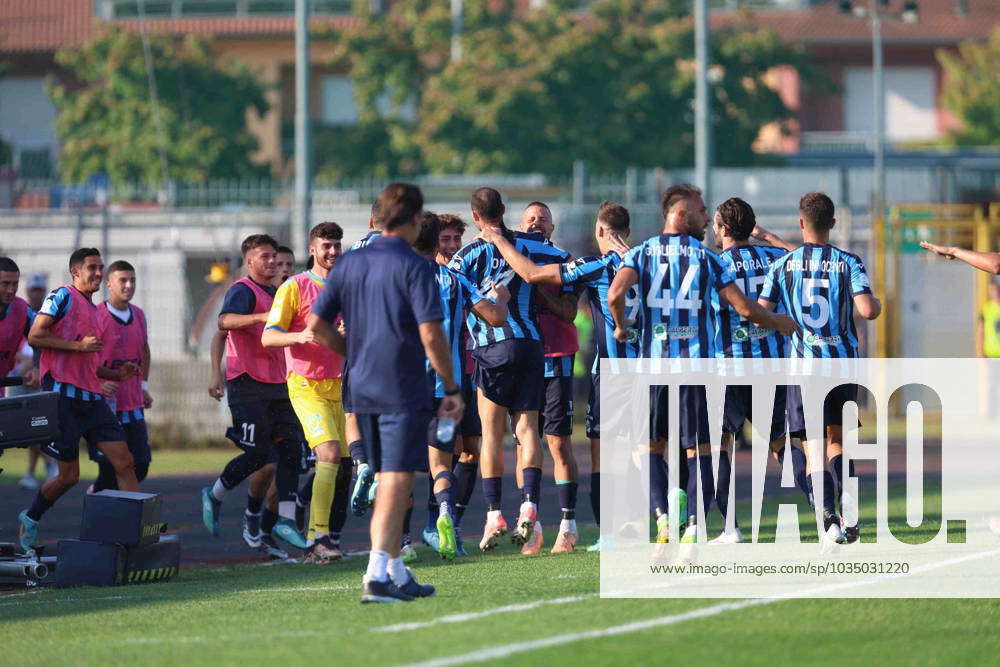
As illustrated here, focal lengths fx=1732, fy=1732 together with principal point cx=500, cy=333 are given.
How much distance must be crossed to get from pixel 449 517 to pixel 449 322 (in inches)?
47.4

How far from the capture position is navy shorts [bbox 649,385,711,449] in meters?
10.1

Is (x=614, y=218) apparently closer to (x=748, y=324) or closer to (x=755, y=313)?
(x=748, y=324)

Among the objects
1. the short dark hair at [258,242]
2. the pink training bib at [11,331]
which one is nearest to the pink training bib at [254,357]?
the short dark hair at [258,242]

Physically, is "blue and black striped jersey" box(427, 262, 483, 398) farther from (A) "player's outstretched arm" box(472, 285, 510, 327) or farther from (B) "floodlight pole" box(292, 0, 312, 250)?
(B) "floodlight pole" box(292, 0, 312, 250)

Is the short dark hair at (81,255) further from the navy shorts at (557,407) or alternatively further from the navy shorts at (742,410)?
the navy shorts at (742,410)

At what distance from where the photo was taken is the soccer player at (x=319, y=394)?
35.8ft

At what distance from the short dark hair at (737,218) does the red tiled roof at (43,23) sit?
46.0 metres

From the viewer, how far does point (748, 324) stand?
428 inches

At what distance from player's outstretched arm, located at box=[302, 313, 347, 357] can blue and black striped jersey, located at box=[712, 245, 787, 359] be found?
10.1ft

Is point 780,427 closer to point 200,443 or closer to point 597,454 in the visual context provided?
point 597,454

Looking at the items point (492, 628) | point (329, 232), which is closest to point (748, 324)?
point (329, 232)

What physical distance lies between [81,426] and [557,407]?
3288 mm

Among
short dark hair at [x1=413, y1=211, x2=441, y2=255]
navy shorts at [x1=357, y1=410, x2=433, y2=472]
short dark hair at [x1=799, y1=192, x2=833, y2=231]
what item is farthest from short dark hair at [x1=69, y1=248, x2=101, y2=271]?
short dark hair at [x1=799, y1=192, x2=833, y2=231]

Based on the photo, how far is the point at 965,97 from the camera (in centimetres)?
5506
